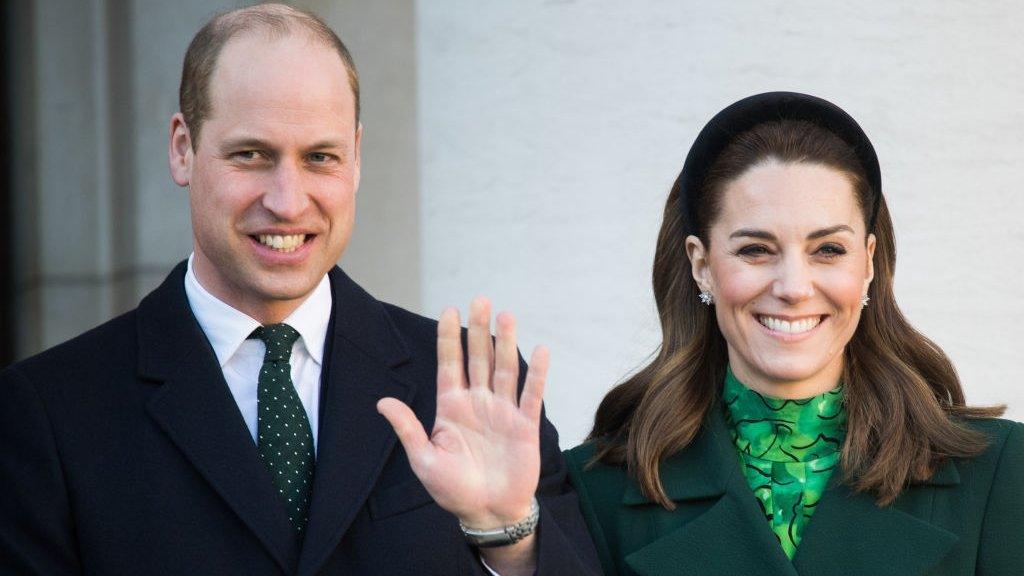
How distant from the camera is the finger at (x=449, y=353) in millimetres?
2473

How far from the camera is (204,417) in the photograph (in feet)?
8.57

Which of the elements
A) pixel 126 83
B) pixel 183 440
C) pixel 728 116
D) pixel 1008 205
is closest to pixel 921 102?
pixel 1008 205

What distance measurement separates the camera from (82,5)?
6.34 metres

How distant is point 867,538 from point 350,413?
0.98m

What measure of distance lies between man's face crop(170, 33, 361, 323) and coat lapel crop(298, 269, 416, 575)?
13 cm

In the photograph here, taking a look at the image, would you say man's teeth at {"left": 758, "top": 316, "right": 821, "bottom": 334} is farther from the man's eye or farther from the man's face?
the man's eye

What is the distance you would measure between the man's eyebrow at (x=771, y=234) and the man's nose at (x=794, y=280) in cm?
5

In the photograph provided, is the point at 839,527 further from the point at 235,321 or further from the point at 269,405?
the point at 235,321

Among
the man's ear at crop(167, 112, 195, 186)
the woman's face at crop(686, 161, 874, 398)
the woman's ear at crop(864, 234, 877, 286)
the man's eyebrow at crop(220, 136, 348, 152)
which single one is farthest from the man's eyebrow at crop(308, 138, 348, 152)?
the woman's ear at crop(864, 234, 877, 286)

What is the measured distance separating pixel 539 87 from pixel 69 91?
2.55 m

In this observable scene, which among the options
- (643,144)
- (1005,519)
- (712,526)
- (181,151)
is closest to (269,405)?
(181,151)

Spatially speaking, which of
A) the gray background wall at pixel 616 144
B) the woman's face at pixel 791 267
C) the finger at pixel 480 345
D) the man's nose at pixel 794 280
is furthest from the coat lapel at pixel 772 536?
the gray background wall at pixel 616 144

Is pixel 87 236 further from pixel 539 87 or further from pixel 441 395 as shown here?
pixel 441 395

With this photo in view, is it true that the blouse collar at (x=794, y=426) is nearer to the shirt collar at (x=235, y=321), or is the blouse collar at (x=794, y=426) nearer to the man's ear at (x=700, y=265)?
the man's ear at (x=700, y=265)
